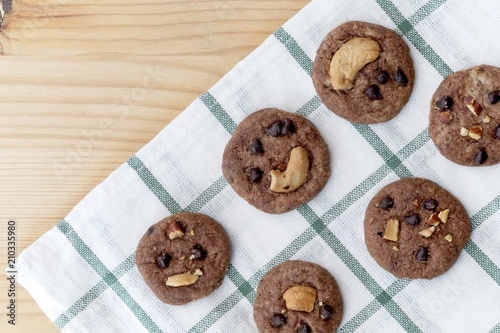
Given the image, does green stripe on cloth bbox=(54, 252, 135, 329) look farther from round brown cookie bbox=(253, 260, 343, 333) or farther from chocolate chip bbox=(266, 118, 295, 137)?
chocolate chip bbox=(266, 118, 295, 137)

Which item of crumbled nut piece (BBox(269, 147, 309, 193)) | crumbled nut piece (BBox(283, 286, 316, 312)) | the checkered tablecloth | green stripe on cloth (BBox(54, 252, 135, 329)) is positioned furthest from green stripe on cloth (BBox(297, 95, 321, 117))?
green stripe on cloth (BBox(54, 252, 135, 329))

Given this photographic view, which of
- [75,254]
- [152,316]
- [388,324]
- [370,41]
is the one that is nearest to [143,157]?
[75,254]

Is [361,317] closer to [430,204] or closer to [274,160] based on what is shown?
[430,204]

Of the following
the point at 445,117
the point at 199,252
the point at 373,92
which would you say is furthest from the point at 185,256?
the point at 445,117

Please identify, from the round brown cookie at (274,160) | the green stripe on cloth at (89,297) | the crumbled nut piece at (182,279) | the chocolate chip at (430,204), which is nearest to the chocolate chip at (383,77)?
the round brown cookie at (274,160)

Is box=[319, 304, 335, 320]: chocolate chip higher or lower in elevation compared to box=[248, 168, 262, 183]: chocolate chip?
lower
